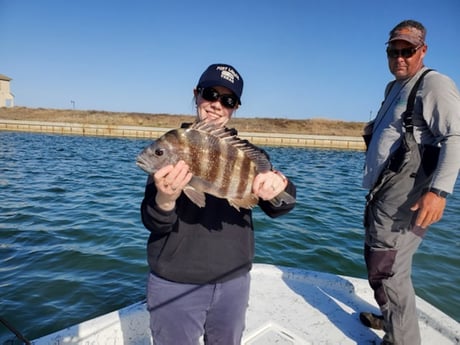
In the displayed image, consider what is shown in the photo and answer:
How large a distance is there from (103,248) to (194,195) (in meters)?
6.23

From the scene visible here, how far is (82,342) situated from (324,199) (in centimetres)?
1189

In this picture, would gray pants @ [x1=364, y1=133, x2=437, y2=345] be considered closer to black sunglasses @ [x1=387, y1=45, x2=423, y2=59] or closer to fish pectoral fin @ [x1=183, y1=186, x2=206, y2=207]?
black sunglasses @ [x1=387, y1=45, x2=423, y2=59]

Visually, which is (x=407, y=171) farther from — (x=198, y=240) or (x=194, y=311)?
(x=194, y=311)

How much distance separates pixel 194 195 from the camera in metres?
2.29

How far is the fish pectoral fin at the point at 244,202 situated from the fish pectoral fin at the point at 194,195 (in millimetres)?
245

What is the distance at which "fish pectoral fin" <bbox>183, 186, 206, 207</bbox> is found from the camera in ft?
7.41

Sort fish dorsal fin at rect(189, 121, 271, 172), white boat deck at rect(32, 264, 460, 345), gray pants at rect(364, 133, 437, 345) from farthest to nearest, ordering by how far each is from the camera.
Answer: white boat deck at rect(32, 264, 460, 345) → gray pants at rect(364, 133, 437, 345) → fish dorsal fin at rect(189, 121, 271, 172)

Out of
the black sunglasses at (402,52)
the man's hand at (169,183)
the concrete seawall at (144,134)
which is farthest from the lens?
the concrete seawall at (144,134)

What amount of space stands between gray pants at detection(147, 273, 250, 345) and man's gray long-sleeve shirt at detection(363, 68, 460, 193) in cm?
210

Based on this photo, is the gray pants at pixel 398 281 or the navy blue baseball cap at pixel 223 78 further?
the gray pants at pixel 398 281

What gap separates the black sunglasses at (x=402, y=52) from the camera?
3.27 metres

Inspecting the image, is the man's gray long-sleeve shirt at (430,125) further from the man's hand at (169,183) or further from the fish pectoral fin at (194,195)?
the man's hand at (169,183)

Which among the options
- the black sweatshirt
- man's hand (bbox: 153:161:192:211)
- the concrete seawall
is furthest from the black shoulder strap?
the concrete seawall

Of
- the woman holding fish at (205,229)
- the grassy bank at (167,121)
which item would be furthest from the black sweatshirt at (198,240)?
the grassy bank at (167,121)
